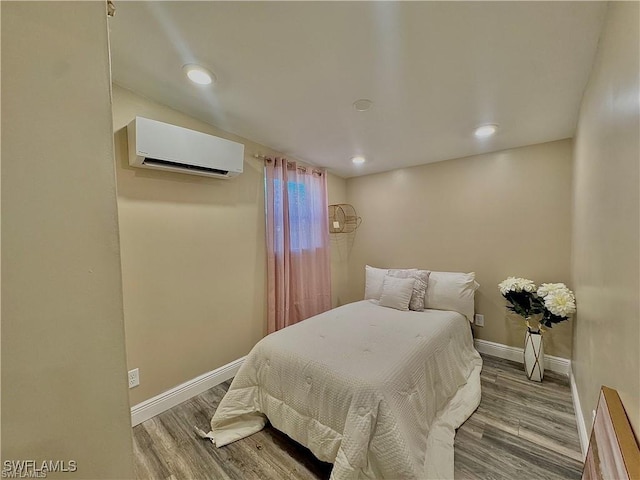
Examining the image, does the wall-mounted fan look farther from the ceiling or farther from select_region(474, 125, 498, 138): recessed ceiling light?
select_region(474, 125, 498, 138): recessed ceiling light

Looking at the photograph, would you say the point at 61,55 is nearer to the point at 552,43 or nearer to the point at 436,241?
the point at 552,43

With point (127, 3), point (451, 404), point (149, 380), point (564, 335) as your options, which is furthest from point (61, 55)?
point (564, 335)

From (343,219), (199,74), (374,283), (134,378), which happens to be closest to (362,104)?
(199,74)

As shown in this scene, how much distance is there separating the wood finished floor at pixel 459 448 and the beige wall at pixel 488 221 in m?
0.96

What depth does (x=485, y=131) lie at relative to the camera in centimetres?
216

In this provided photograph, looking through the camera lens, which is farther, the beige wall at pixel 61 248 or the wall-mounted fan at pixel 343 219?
the wall-mounted fan at pixel 343 219

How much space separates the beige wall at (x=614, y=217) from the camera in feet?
2.49

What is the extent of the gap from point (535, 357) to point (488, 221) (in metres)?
1.32

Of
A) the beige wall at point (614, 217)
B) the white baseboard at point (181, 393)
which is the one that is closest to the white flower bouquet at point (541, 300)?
the beige wall at point (614, 217)

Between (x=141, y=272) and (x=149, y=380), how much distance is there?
79cm

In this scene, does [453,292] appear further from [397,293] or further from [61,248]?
[61,248]

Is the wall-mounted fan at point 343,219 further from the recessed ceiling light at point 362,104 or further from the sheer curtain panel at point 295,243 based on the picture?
the recessed ceiling light at point 362,104

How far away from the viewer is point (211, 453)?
59.7 inches

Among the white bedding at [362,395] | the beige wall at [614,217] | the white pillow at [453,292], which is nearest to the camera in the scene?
the beige wall at [614,217]
